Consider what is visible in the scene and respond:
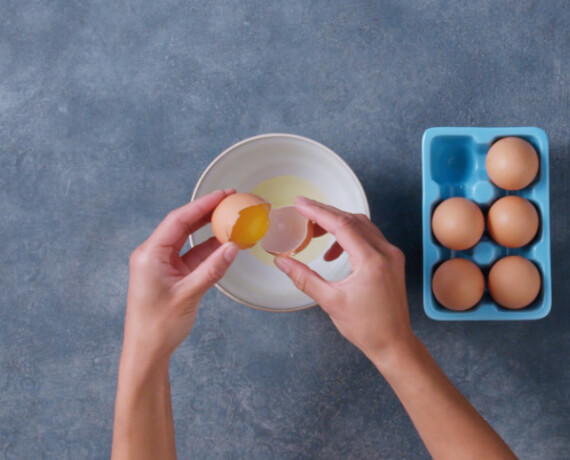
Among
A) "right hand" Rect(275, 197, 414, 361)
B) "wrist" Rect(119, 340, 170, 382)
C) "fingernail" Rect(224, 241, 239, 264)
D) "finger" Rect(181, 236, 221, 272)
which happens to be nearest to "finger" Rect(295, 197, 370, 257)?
"right hand" Rect(275, 197, 414, 361)

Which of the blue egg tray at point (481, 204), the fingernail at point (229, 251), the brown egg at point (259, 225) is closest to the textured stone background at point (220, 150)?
the blue egg tray at point (481, 204)

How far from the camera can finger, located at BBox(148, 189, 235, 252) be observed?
0.82 metres

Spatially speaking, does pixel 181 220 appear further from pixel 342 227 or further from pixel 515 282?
pixel 515 282

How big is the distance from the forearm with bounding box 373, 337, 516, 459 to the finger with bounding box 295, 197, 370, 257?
0.60 feet

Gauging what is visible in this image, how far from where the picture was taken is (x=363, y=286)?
0.77 m

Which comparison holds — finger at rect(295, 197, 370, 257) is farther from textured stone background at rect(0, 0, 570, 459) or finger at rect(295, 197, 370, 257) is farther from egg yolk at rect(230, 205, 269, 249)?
textured stone background at rect(0, 0, 570, 459)

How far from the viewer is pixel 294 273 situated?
791mm

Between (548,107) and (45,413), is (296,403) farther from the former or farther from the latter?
(548,107)

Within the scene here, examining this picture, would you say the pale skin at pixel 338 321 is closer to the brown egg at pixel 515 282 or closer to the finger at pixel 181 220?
the finger at pixel 181 220

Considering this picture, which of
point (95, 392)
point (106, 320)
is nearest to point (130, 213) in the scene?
point (106, 320)

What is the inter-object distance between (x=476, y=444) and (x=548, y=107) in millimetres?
725

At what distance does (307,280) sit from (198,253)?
9.7 inches

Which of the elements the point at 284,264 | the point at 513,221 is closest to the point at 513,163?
the point at 513,221

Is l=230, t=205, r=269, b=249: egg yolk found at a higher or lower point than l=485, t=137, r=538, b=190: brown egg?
lower
